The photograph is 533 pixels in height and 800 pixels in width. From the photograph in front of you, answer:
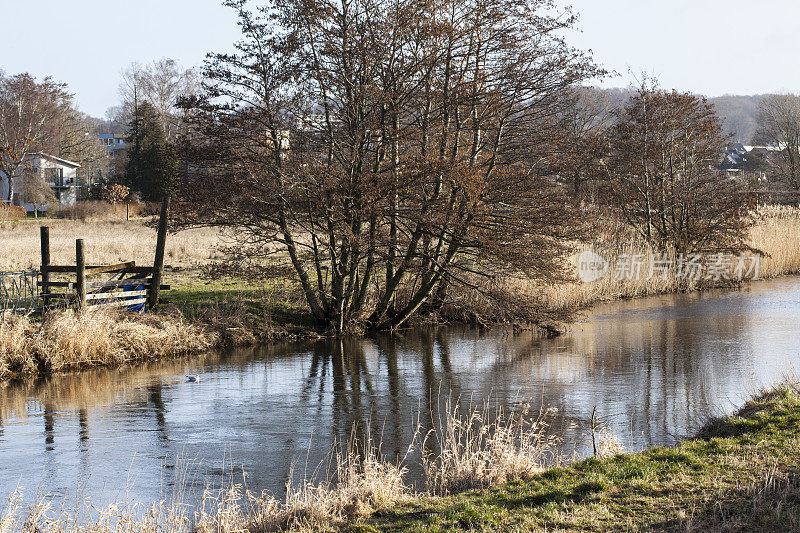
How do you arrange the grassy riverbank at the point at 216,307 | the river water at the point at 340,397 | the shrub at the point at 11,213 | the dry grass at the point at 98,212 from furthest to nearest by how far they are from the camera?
the dry grass at the point at 98,212
the shrub at the point at 11,213
the grassy riverbank at the point at 216,307
the river water at the point at 340,397

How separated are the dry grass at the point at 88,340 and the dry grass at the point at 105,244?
2.65 m

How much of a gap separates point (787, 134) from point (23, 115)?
5576 centimetres

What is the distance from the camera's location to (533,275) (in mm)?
18188

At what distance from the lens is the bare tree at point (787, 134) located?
47.1 metres

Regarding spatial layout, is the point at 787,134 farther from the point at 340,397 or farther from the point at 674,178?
the point at 340,397

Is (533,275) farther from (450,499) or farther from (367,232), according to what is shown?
(450,499)

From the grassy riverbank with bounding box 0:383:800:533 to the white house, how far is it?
2473 inches

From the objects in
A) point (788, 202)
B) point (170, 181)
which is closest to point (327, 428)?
point (170, 181)

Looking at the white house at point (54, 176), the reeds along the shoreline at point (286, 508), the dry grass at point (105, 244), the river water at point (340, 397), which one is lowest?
the river water at point (340, 397)

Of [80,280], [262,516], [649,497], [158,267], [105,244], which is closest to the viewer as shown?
[649,497]

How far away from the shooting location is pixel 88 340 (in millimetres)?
15266

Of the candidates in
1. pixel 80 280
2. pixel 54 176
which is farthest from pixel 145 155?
pixel 80 280

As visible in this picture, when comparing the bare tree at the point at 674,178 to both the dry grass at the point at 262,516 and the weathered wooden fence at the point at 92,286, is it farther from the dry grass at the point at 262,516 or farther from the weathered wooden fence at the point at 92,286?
the dry grass at the point at 262,516

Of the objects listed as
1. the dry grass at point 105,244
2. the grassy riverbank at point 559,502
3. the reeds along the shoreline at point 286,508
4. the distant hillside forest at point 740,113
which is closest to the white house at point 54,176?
the dry grass at point 105,244
